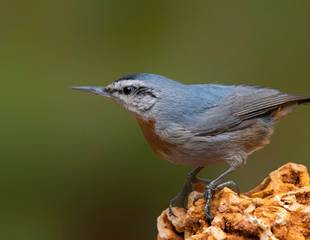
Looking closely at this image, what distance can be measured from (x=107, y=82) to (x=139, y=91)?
1.77m

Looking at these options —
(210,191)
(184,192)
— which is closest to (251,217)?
(210,191)

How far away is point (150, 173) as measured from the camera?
505 centimetres

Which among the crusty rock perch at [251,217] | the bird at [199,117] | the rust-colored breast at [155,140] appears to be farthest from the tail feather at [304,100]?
the rust-colored breast at [155,140]

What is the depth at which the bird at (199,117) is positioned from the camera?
3.48 meters

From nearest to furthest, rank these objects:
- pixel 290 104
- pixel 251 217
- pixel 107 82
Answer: pixel 251 217 < pixel 290 104 < pixel 107 82

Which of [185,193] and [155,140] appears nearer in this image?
[185,193]

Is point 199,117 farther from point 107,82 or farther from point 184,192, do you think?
point 107,82

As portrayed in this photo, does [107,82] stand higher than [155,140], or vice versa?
[107,82]

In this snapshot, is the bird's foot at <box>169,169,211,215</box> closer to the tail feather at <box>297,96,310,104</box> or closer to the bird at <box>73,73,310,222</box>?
the bird at <box>73,73,310,222</box>

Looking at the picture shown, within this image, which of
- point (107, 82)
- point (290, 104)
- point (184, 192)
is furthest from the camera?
point (107, 82)

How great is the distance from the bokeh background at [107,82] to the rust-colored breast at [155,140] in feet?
4.83

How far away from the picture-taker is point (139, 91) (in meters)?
3.65

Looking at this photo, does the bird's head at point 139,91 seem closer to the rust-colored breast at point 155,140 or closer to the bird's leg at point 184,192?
the rust-colored breast at point 155,140

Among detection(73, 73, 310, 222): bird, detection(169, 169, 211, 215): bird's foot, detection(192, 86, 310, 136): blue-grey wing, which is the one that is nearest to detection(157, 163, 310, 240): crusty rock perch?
detection(169, 169, 211, 215): bird's foot
